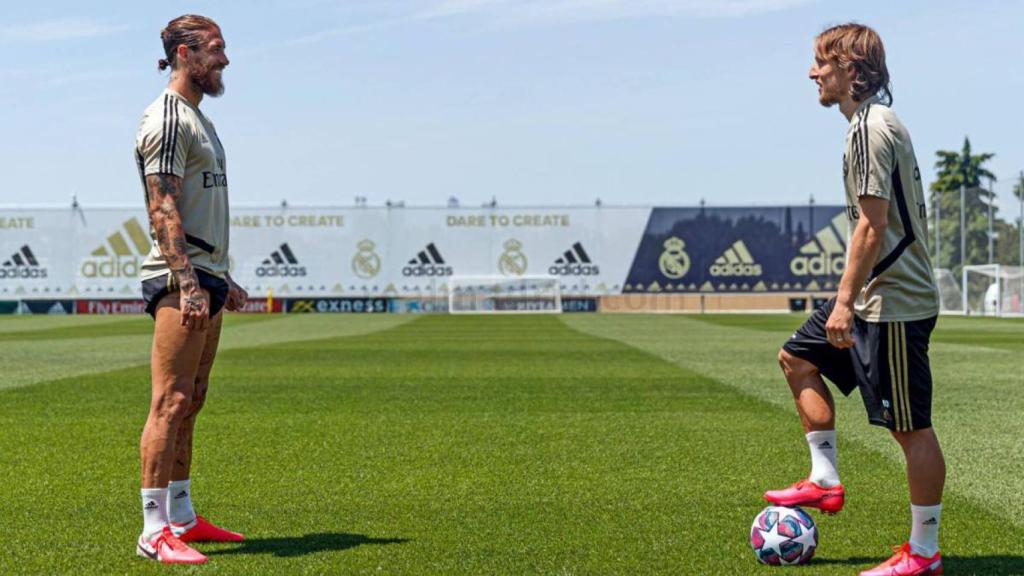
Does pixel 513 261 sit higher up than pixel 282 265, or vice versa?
pixel 513 261

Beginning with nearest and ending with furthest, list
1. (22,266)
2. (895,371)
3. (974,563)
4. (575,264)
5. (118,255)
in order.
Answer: (895,371) → (974,563) → (575,264) → (118,255) → (22,266)

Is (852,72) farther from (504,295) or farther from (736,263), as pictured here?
(736,263)

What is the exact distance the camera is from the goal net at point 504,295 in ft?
160

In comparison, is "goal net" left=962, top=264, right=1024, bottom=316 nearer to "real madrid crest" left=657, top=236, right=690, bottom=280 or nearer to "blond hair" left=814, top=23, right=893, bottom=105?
"real madrid crest" left=657, top=236, right=690, bottom=280

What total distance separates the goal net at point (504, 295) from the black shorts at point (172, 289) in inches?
1733

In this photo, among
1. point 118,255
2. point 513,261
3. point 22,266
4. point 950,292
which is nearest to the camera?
point 950,292

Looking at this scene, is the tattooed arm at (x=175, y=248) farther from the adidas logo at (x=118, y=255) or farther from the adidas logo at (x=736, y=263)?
the adidas logo at (x=118, y=255)

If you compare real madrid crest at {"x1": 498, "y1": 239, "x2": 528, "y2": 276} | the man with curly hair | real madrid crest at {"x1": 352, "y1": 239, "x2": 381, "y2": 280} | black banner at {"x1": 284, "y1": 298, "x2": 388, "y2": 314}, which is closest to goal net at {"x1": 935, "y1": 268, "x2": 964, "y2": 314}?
real madrid crest at {"x1": 498, "y1": 239, "x2": 528, "y2": 276}

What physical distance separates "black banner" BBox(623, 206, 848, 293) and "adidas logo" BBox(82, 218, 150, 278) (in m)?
20.7

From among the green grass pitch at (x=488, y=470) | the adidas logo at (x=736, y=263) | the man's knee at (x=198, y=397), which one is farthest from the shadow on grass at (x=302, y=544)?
the adidas logo at (x=736, y=263)

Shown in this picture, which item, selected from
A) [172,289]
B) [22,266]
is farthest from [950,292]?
[172,289]

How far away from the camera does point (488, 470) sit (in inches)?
267

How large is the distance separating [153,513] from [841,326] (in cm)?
270

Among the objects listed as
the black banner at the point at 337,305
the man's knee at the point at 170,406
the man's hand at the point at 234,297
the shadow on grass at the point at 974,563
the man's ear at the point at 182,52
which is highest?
the man's ear at the point at 182,52
